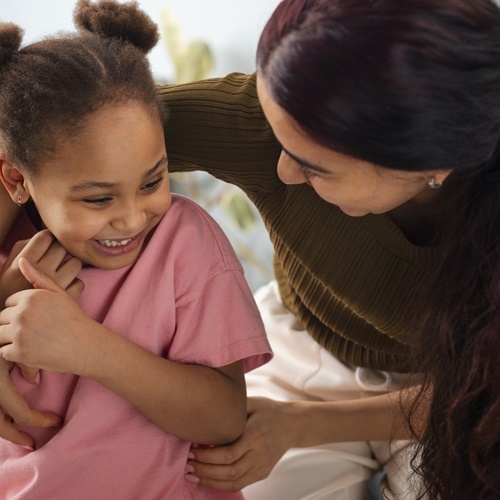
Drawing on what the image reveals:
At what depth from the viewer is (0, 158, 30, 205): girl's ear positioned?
3.77ft

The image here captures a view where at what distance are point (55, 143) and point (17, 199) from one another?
0.14 metres

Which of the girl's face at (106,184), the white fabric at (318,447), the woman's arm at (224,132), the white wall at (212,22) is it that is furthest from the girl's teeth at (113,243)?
the white wall at (212,22)

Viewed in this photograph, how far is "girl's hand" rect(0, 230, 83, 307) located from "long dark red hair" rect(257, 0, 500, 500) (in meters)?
0.37

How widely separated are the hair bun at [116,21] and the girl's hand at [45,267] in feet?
0.95

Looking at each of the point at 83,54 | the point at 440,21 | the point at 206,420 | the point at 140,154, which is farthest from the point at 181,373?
the point at 440,21

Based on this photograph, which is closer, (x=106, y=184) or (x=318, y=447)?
(x=106, y=184)

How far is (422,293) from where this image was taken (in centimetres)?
120

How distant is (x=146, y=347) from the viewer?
1.20 metres

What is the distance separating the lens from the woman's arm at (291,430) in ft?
4.07

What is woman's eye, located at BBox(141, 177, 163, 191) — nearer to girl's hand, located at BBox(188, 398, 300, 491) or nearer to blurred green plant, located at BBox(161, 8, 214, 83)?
girl's hand, located at BBox(188, 398, 300, 491)

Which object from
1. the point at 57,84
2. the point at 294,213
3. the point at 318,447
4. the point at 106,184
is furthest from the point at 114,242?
the point at 318,447

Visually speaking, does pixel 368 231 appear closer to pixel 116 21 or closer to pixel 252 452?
pixel 252 452

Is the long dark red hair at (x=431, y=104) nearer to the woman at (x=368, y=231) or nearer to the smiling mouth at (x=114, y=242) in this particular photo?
the woman at (x=368, y=231)

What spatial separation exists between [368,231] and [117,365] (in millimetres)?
451
